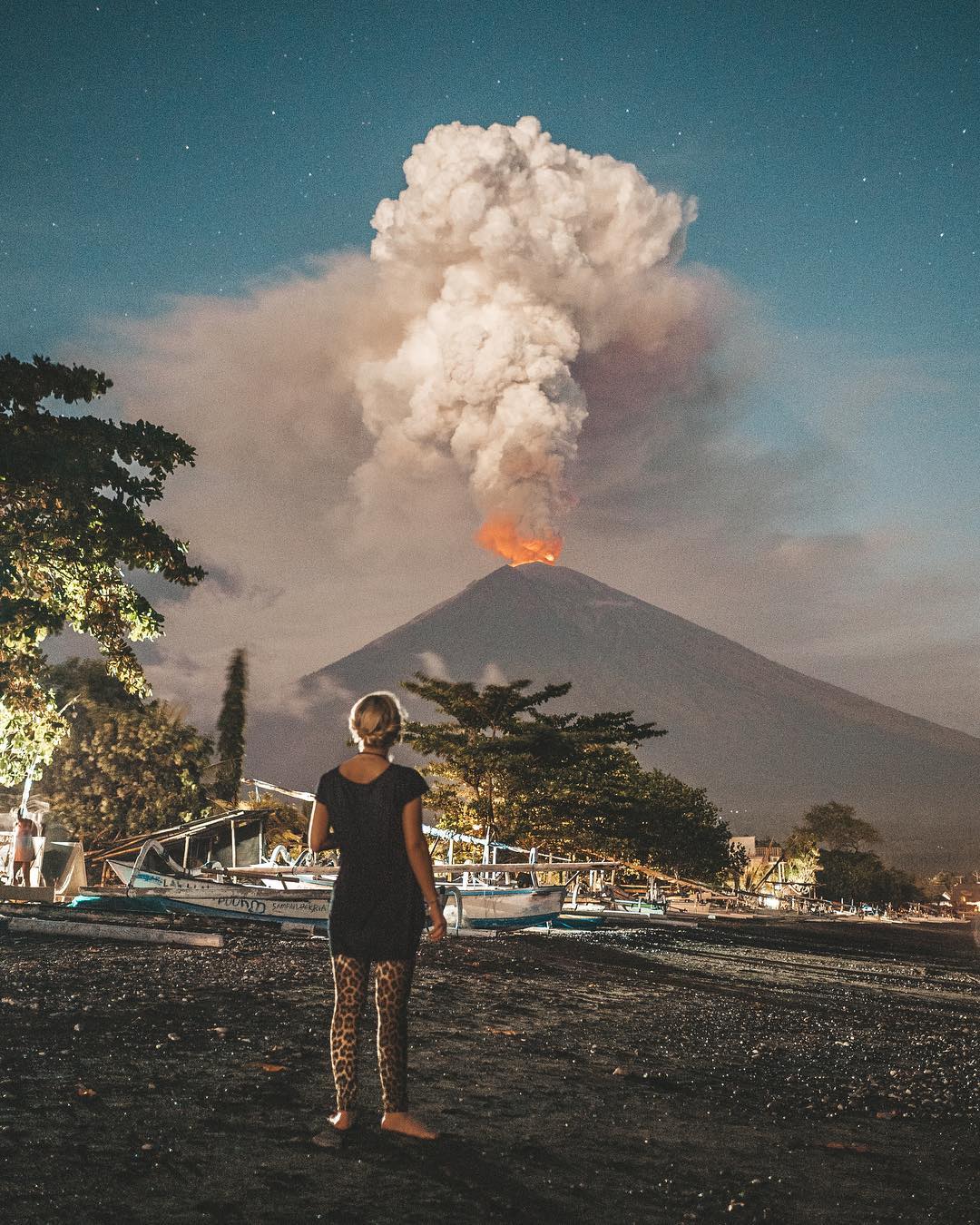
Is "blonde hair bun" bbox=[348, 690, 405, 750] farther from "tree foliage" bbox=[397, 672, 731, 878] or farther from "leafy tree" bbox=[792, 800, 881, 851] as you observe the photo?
"leafy tree" bbox=[792, 800, 881, 851]

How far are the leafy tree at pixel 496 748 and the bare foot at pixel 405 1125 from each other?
3985cm

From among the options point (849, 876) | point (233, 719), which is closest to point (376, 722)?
point (233, 719)

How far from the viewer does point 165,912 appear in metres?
21.6

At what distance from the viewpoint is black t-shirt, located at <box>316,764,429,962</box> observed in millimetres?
4957

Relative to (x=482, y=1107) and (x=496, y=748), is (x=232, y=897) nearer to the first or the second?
(x=482, y=1107)

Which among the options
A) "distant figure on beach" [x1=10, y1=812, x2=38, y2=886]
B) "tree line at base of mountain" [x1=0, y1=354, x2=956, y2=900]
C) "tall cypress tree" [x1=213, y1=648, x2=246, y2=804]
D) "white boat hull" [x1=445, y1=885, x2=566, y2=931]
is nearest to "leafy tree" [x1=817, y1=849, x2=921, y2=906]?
"tree line at base of mountain" [x1=0, y1=354, x2=956, y2=900]

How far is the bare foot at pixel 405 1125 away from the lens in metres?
4.74

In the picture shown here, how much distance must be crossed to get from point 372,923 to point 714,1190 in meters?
1.92

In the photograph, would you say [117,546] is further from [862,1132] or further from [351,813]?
[862,1132]

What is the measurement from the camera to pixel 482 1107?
17.8 feet

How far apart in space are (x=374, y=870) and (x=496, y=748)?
4068 centimetres

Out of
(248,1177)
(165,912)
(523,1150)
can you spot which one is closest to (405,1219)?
(248,1177)

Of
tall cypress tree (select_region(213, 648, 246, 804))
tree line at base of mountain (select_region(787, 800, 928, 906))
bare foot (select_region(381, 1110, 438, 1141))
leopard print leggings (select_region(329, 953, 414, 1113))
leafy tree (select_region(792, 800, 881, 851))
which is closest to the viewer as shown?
bare foot (select_region(381, 1110, 438, 1141))

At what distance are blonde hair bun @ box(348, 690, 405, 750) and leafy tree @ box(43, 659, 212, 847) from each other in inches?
1674
